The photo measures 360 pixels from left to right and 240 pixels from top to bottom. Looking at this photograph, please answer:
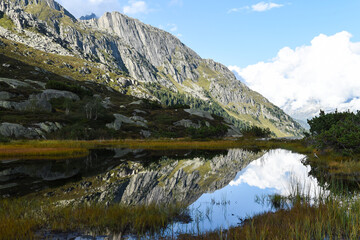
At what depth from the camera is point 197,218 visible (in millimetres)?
11297

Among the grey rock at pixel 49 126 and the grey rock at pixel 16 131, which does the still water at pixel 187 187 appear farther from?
the grey rock at pixel 49 126

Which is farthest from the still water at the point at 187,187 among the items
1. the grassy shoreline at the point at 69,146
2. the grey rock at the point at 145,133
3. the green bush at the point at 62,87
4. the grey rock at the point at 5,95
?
the green bush at the point at 62,87

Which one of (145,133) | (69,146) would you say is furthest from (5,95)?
(69,146)

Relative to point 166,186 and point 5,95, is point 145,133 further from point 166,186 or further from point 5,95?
point 166,186

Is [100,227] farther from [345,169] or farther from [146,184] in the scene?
[345,169]

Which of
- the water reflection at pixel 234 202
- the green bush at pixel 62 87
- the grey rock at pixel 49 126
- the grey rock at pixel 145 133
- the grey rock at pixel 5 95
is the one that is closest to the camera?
the water reflection at pixel 234 202

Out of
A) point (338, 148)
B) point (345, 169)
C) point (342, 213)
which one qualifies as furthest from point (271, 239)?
point (338, 148)

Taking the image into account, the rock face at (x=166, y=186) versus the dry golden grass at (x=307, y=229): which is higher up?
the dry golden grass at (x=307, y=229)

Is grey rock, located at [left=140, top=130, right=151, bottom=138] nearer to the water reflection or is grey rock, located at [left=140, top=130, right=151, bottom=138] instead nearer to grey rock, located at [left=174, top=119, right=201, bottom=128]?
grey rock, located at [left=174, top=119, right=201, bottom=128]

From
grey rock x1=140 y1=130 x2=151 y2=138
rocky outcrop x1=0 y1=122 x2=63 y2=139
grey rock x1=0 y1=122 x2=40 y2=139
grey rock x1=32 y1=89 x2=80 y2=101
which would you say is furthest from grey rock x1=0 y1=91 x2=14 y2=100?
grey rock x1=140 y1=130 x2=151 y2=138

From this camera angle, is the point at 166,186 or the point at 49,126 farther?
the point at 49,126

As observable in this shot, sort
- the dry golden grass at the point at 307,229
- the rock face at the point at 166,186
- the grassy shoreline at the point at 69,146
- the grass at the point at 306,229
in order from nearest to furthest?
the grass at the point at 306,229, the dry golden grass at the point at 307,229, the rock face at the point at 166,186, the grassy shoreline at the point at 69,146

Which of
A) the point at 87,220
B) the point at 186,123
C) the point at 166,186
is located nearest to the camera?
the point at 87,220

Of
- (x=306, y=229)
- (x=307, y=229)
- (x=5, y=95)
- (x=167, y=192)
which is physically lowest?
(x=167, y=192)
